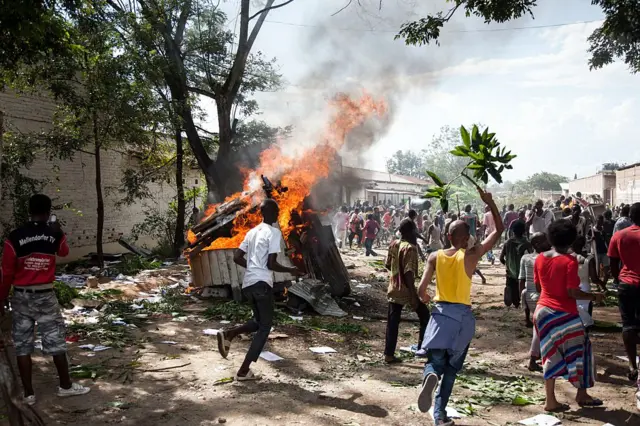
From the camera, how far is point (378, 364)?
6.05 m

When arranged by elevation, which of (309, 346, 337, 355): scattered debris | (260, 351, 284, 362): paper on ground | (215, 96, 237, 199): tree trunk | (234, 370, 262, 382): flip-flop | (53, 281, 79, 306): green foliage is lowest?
(309, 346, 337, 355): scattered debris

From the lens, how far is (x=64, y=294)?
839 centimetres

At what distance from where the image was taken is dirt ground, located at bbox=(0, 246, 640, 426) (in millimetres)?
4332

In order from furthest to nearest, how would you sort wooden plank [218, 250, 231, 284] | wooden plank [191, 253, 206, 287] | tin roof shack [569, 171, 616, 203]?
tin roof shack [569, 171, 616, 203]
wooden plank [191, 253, 206, 287]
wooden plank [218, 250, 231, 284]

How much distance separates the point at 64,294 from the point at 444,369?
21.8ft

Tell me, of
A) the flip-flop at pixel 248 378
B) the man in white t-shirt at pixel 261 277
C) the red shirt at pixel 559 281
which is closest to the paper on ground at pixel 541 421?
the red shirt at pixel 559 281

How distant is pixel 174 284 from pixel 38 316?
259 inches

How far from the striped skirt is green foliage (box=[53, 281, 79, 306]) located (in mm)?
6945

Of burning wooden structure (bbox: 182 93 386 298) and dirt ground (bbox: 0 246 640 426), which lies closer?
dirt ground (bbox: 0 246 640 426)

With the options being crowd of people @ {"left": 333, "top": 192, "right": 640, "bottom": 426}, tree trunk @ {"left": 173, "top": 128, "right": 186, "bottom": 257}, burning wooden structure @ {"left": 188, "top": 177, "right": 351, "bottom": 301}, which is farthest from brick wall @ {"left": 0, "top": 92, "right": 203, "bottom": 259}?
crowd of people @ {"left": 333, "top": 192, "right": 640, "bottom": 426}

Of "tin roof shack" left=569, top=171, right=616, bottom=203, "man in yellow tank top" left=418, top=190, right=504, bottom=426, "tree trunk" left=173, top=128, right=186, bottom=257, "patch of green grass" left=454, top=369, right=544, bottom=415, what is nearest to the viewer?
"man in yellow tank top" left=418, top=190, right=504, bottom=426

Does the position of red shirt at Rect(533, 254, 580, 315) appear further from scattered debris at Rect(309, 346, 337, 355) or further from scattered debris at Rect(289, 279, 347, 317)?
scattered debris at Rect(289, 279, 347, 317)

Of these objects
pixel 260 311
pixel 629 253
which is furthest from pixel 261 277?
pixel 629 253

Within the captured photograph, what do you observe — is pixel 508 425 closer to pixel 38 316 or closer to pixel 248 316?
pixel 38 316
